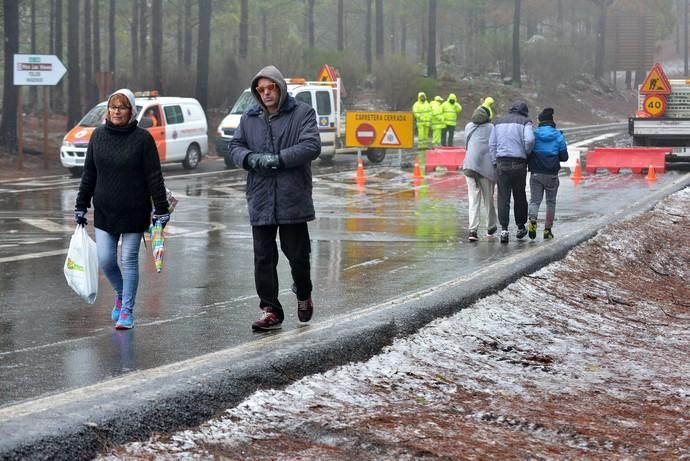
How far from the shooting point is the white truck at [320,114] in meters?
32.7

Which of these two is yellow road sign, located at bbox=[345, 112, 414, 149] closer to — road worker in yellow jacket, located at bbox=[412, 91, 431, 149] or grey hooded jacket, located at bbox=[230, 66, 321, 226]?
road worker in yellow jacket, located at bbox=[412, 91, 431, 149]

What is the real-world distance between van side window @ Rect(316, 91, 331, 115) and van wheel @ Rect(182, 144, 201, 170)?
132 inches

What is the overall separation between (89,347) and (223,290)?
124 inches

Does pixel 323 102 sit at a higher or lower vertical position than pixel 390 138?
higher

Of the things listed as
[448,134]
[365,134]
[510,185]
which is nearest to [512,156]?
[510,185]

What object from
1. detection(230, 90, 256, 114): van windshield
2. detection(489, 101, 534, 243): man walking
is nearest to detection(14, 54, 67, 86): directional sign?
detection(230, 90, 256, 114): van windshield

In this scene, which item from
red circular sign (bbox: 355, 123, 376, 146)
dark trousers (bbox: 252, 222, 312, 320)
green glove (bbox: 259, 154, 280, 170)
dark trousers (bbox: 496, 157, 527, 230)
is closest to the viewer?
green glove (bbox: 259, 154, 280, 170)

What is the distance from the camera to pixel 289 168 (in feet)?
27.8

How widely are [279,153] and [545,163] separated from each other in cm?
784

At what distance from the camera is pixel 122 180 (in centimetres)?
877

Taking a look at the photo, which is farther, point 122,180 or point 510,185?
point 510,185

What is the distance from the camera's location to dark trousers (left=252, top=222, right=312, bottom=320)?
28.6 feet

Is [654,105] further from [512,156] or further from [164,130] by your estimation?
[512,156]

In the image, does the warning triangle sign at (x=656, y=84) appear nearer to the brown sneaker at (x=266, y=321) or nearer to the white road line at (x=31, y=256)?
the white road line at (x=31, y=256)
